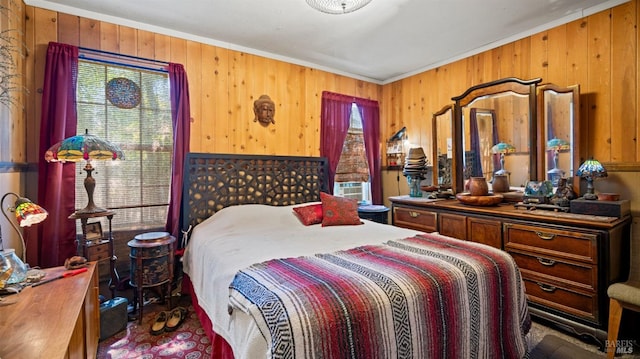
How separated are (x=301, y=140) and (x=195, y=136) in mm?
1279

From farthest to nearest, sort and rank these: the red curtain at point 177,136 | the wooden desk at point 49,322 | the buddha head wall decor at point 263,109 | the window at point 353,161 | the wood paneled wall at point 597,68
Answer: the window at point 353,161 < the buddha head wall decor at point 263,109 < the red curtain at point 177,136 < the wood paneled wall at point 597,68 < the wooden desk at point 49,322

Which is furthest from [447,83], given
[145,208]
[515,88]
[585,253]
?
[145,208]

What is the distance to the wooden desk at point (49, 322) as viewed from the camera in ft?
3.16

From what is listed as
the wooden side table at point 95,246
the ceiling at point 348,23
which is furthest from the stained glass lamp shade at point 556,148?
the wooden side table at point 95,246

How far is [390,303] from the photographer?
128 centimetres

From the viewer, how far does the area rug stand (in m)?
1.95

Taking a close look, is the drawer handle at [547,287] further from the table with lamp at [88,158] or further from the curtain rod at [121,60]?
the curtain rod at [121,60]

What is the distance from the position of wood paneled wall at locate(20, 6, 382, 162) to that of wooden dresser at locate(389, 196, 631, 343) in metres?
2.33

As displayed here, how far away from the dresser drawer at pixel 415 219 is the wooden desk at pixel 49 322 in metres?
2.90

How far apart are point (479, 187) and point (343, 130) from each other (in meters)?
1.85

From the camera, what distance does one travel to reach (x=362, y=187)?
445 centimetres

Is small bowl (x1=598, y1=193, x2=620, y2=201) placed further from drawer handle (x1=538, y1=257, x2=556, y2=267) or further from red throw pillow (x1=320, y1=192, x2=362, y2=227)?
red throw pillow (x1=320, y1=192, x2=362, y2=227)

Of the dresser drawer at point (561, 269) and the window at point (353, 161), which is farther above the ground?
the window at point (353, 161)

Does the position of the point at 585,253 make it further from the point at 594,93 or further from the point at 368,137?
the point at 368,137
